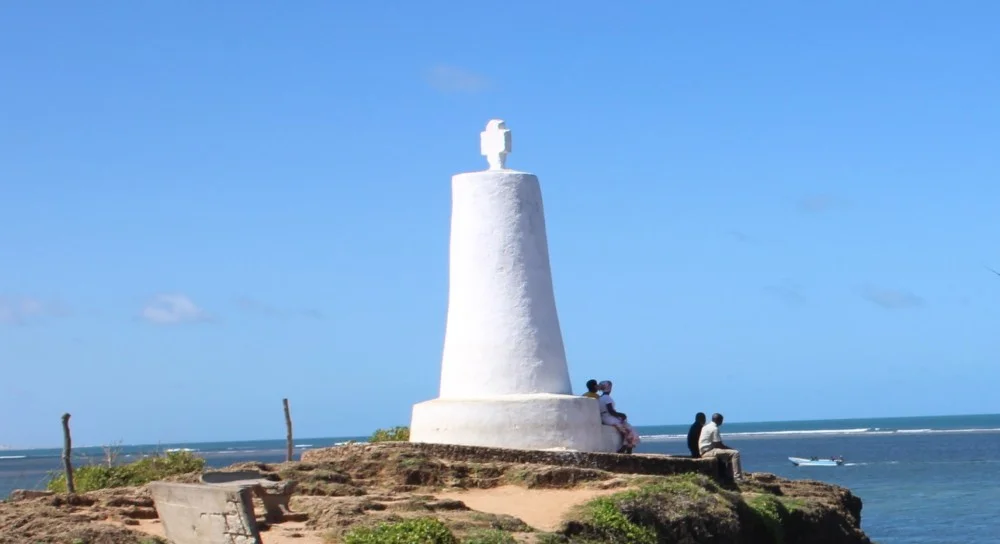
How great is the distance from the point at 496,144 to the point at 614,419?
12.8 feet

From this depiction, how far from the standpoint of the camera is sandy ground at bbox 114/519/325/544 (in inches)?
514

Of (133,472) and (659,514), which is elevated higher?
(133,472)

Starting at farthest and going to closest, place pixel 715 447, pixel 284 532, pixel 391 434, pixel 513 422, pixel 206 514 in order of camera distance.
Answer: pixel 391 434
pixel 715 447
pixel 513 422
pixel 284 532
pixel 206 514

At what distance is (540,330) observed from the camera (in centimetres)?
1855

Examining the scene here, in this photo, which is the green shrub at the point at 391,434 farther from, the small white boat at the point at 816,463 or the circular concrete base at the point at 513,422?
the small white boat at the point at 816,463

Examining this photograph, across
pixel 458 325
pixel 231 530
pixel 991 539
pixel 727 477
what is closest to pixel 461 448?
pixel 458 325

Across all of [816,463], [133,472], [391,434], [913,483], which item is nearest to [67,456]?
[133,472]

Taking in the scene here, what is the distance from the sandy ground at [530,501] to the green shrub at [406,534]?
5.46ft

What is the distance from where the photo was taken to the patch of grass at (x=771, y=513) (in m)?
17.9

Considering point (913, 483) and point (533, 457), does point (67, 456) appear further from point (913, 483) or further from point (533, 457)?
point (913, 483)

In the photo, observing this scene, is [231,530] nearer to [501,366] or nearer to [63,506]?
[63,506]

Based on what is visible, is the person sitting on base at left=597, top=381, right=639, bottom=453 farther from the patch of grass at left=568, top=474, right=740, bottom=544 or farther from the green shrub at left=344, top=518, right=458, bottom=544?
the green shrub at left=344, top=518, right=458, bottom=544

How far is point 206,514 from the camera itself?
12234 mm

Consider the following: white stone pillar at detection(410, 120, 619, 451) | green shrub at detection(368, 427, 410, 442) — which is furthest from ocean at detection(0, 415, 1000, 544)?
white stone pillar at detection(410, 120, 619, 451)
